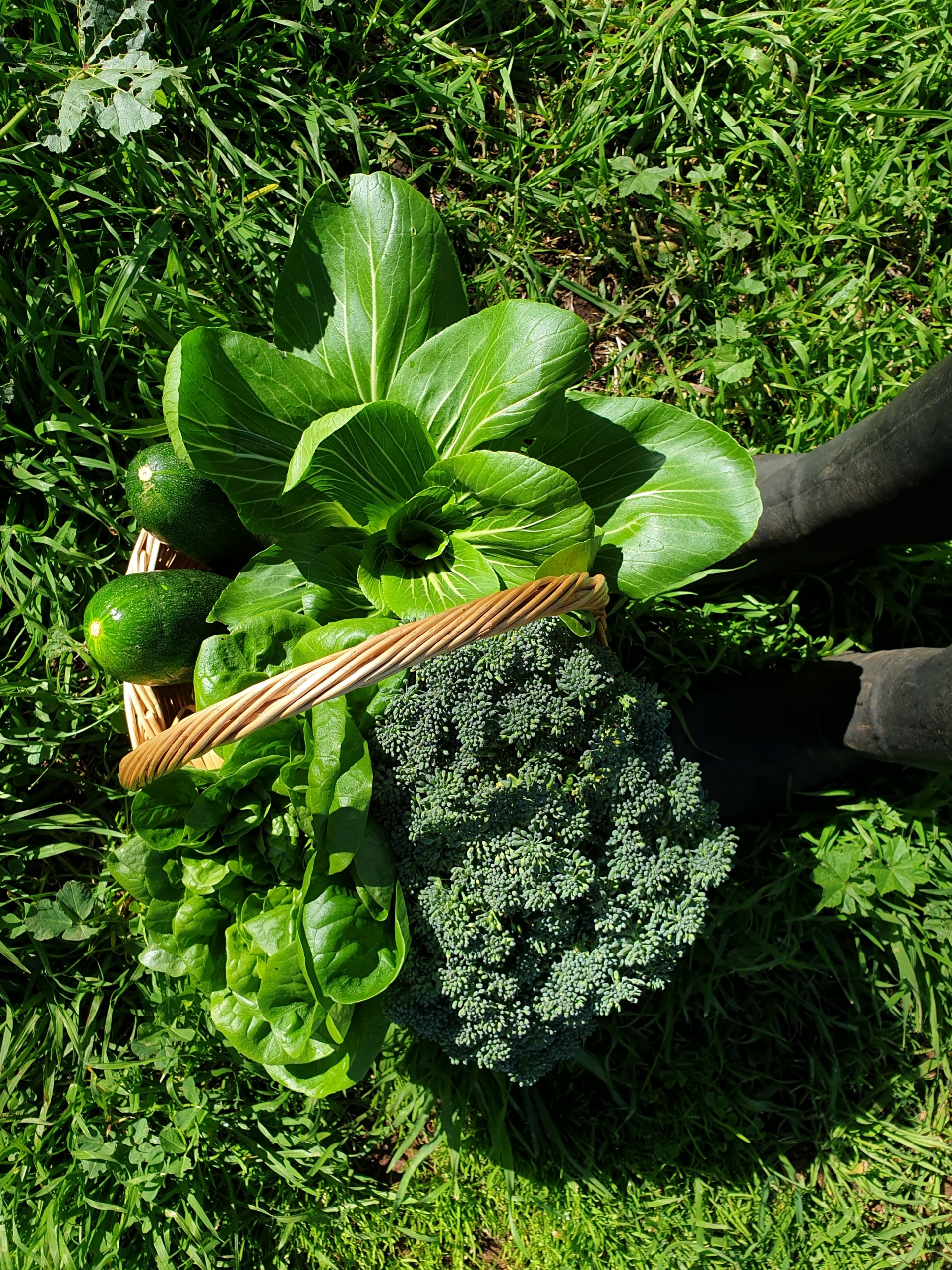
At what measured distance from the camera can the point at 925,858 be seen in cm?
229

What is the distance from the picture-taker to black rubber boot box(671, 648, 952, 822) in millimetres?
2143

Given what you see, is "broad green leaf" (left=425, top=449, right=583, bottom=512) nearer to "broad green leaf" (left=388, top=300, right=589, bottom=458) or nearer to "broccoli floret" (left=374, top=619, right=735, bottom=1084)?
"broad green leaf" (left=388, top=300, right=589, bottom=458)

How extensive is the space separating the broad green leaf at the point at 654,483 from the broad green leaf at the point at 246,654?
2.00 feet

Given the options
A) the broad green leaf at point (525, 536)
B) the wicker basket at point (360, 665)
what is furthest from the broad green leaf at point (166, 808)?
the broad green leaf at point (525, 536)

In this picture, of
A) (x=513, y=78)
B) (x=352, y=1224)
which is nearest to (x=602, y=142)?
(x=513, y=78)

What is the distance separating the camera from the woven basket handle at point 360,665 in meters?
1.44

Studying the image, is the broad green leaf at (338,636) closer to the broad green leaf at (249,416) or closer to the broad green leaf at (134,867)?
the broad green leaf at (249,416)

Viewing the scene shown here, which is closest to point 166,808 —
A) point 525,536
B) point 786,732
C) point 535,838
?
point 535,838

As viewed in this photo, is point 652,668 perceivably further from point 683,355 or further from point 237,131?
point 237,131

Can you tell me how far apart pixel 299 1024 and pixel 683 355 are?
6.09 ft

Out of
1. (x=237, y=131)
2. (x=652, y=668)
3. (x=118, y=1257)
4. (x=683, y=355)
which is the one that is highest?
(x=237, y=131)

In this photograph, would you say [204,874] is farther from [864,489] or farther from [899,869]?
[899,869]

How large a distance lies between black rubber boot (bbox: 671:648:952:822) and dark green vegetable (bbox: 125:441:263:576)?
114 centimetres

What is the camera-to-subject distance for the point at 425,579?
187cm
